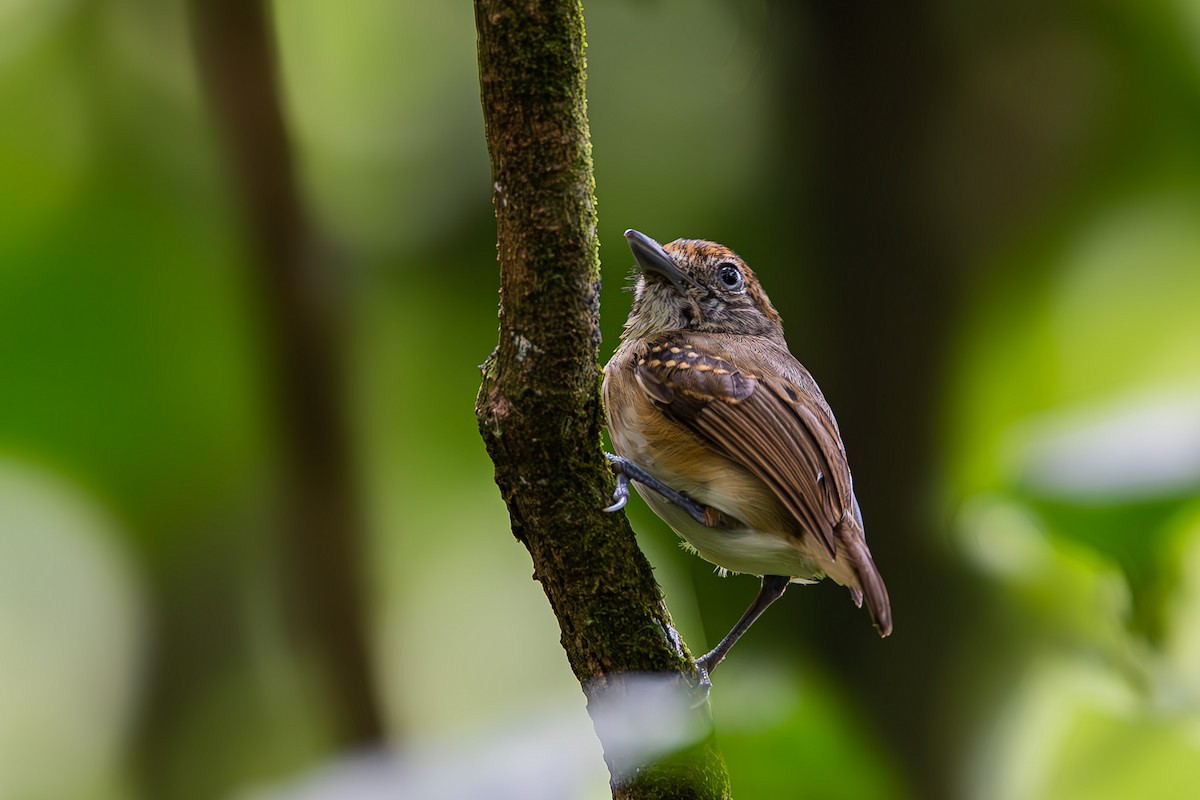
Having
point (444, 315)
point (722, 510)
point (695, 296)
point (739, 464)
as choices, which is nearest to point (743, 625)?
point (722, 510)

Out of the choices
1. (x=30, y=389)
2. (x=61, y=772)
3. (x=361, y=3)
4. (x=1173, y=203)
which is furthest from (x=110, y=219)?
(x=1173, y=203)

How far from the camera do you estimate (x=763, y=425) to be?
2555 mm

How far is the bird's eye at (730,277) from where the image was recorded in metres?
3.22

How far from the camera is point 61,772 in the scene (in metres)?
3.58

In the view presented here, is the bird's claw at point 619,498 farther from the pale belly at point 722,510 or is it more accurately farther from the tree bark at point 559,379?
the pale belly at point 722,510

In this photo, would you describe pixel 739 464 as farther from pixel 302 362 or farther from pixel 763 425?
pixel 302 362

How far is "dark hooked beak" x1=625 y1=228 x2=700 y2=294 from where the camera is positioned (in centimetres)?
290

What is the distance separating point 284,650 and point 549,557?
211 centimetres

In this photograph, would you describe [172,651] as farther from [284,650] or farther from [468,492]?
[468,492]

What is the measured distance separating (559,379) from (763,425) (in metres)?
0.87

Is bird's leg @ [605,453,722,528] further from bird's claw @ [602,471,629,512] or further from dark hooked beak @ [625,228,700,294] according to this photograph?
dark hooked beak @ [625,228,700,294]

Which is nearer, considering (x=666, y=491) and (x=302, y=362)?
(x=666, y=491)

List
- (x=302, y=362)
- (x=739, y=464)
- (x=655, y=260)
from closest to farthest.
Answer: (x=739, y=464), (x=302, y=362), (x=655, y=260)

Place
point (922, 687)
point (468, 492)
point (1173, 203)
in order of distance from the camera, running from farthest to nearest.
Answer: point (468, 492) < point (922, 687) < point (1173, 203)
